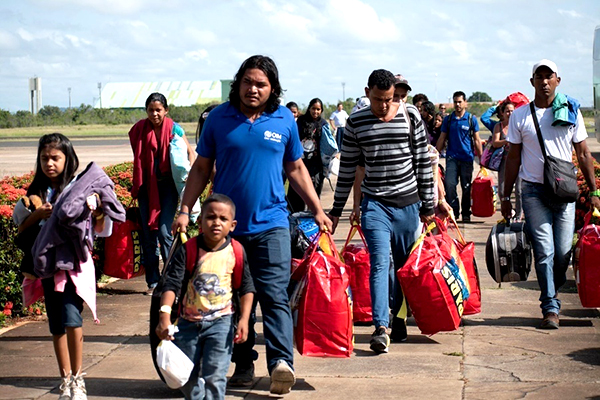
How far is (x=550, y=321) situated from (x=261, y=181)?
2.95 m

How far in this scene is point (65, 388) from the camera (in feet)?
18.0

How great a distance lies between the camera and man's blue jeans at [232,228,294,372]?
5.59m

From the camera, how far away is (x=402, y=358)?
6582 mm

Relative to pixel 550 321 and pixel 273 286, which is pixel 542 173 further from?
pixel 273 286

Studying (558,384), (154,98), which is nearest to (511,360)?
(558,384)

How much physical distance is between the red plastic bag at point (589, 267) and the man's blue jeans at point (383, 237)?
127 centimetres

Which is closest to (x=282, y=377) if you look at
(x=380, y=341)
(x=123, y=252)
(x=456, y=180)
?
(x=380, y=341)

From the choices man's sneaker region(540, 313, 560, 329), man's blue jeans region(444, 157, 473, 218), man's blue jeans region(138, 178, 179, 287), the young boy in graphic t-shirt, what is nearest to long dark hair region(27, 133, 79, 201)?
the young boy in graphic t-shirt

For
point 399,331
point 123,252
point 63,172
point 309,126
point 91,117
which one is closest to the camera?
point 63,172

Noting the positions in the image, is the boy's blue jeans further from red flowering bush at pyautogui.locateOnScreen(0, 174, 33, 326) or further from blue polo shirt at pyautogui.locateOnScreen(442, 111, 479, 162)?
blue polo shirt at pyautogui.locateOnScreen(442, 111, 479, 162)

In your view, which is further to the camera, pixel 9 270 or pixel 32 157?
pixel 32 157

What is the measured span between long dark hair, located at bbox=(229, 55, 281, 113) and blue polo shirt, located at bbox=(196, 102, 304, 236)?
43 millimetres

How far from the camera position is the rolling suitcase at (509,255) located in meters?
7.69

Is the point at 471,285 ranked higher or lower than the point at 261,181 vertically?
lower
